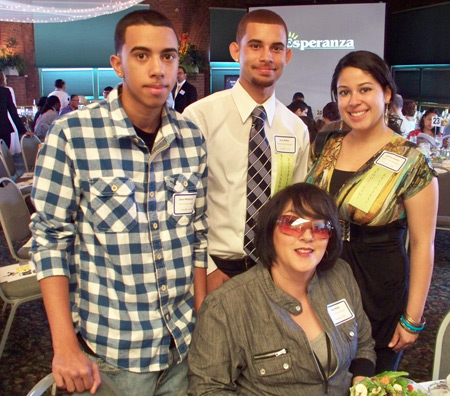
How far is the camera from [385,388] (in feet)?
4.41

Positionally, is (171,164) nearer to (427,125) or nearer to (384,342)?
(384,342)

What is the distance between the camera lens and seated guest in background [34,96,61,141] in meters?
7.93

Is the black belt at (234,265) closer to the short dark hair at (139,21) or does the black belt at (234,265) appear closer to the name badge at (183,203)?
the name badge at (183,203)

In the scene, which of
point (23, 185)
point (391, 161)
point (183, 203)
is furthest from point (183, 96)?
point (183, 203)

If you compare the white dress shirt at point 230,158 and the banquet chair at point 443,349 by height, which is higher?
the white dress shirt at point 230,158

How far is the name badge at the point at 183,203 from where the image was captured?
152 centimetres

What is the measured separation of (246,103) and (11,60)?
1309 cm

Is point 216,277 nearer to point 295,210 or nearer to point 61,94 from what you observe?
point 295,210

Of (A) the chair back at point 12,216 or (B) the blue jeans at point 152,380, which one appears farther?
(A) the chair back at point 12,216

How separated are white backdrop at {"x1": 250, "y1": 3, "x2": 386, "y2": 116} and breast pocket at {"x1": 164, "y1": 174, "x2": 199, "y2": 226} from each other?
964cm

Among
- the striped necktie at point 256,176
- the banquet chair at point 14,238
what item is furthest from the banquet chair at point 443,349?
the banquet chair at point 14,238

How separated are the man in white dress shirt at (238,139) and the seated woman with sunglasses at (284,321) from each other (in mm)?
316

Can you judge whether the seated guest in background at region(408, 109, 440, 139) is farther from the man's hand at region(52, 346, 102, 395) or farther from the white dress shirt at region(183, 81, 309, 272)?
the man's hand at region(52, 346, 102, 395)

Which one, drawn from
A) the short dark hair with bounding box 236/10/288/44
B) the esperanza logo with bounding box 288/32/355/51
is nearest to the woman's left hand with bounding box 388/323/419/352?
the short dark hair with bounding box 236/10/288/44
